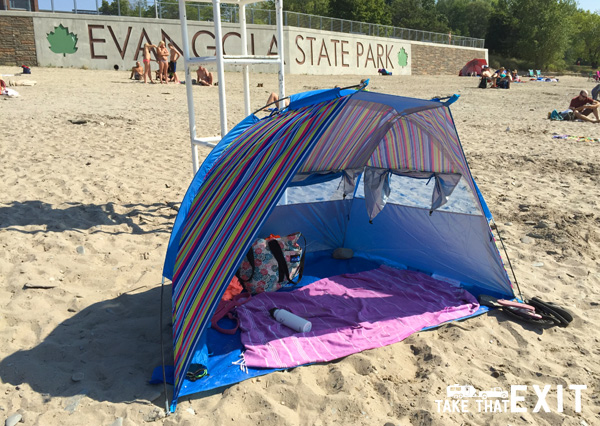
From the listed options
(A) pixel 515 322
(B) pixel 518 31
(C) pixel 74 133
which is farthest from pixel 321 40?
(B) pixel 518 31

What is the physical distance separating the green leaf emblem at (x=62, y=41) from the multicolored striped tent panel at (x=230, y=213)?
2124cm

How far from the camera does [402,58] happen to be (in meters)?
35.7

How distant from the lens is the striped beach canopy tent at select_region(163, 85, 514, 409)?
A: 292cm

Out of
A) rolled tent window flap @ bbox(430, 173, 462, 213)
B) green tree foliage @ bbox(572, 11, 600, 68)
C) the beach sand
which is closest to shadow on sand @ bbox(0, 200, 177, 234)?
the beach sand

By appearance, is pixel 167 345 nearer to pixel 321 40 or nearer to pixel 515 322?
pixel 515 322

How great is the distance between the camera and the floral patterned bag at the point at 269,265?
166 inches

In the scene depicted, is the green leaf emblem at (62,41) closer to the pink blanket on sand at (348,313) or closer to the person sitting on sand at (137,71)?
the person sitting on sand at (137,71)

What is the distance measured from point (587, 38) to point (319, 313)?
75.8m

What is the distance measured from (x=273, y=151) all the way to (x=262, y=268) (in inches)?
56.7

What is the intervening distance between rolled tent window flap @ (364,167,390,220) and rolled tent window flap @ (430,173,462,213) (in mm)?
463

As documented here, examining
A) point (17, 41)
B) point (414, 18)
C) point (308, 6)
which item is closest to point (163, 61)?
point (17, 41)

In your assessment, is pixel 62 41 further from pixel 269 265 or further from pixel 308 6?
pixel 308 6

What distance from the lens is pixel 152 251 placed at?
4910 millimetres

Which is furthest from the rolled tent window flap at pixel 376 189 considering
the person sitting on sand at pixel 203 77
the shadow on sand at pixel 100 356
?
the person sitting on sand at pixel 203 77
